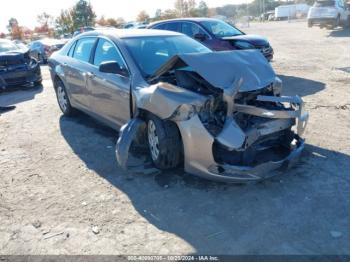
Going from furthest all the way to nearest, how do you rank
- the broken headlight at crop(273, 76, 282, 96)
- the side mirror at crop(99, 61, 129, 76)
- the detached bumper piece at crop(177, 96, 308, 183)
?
the side mirror at crop(99, 61, 129, 76) < the broken headlight at crop(273, 76, 282, 96) < the detached bumper piece at crop(177, 96, 308, 183)

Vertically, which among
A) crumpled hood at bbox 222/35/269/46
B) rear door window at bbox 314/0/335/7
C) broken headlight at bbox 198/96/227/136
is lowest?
broken headlight at bbox 198/96/227/136

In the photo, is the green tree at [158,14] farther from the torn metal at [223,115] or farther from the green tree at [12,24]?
the torn metal at [223,115]

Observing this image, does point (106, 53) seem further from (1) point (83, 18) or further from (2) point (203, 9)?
(2) point (203, 9)

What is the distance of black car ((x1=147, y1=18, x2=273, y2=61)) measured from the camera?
9570 millimetres

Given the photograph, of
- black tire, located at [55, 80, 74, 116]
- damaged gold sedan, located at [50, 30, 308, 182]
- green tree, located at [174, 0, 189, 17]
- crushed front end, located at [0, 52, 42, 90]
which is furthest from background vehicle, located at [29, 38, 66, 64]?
green tree, located at [174, 0, 189, 17]

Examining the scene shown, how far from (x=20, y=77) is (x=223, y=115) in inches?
330

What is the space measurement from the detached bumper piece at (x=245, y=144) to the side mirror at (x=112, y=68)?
131 centimetres

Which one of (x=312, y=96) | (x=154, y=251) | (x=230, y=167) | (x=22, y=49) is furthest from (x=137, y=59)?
(x=22, y=49)

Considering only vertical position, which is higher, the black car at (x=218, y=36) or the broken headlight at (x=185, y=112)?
the black car at (x=218, y=36)

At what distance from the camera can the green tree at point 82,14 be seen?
146ft

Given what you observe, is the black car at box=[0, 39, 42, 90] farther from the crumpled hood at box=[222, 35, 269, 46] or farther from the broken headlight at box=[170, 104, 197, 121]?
the broken headlight at box=[170, 104, 197, 121]

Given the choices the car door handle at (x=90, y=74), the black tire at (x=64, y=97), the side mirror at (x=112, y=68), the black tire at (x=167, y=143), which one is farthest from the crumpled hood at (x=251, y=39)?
the black tire at (x=167, y=143)

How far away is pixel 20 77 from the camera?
35.0ft

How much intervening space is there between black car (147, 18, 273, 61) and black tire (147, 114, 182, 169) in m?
5.74
